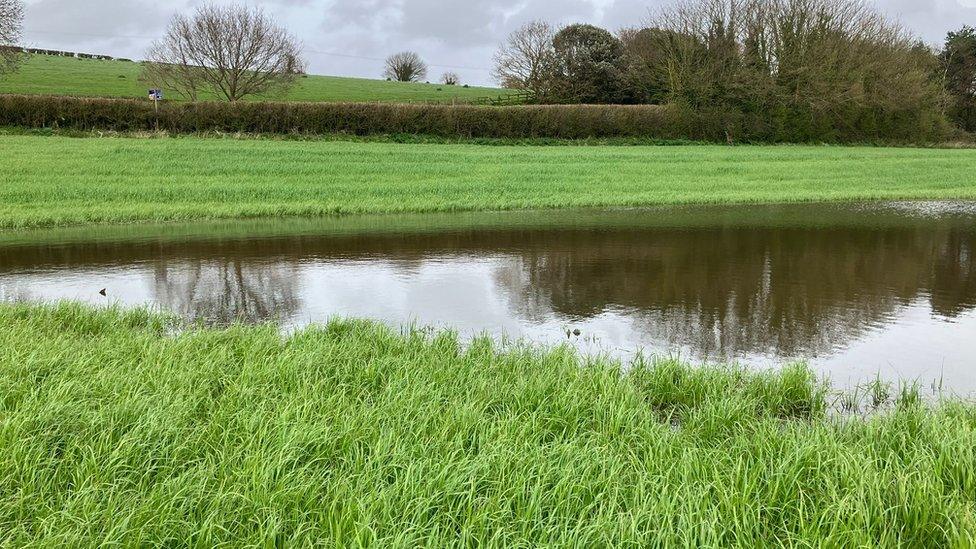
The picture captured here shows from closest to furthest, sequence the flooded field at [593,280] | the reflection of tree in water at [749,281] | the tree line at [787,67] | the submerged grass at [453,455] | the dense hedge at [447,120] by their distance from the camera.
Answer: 1. the submerged grass at [453,455]
2. the flooded field at [593,280]
3. the reflection of tree in water at [749,281]
4. the dense hedge at [447,120]
5. the tree line at [787,67]

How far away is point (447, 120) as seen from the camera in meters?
35.2

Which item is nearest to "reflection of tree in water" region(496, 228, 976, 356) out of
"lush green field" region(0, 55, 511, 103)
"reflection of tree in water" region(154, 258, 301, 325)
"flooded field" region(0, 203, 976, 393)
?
"flooded field" region(0, 203, 976, 393)

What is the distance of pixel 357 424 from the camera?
3719 mm

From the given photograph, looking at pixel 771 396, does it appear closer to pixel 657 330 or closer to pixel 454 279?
pixel 657 330

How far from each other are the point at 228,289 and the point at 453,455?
5.84 m

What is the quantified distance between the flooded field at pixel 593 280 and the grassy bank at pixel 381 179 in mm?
2330

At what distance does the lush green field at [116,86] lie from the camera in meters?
44.7

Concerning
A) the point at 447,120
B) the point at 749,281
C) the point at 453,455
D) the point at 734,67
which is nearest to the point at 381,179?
the point at 749,281

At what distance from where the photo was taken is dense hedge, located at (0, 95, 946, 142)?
3128 centimetres

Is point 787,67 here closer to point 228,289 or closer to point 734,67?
point 734,67

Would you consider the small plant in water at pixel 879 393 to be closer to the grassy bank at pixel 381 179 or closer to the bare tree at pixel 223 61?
the grassy bank at pixel 381 179

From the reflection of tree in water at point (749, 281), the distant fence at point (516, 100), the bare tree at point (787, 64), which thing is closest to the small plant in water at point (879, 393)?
the reflection of tree in water at point (749, 281)

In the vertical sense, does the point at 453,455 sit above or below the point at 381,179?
below

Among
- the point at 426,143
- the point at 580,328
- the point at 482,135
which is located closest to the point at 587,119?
the point at 482,135
